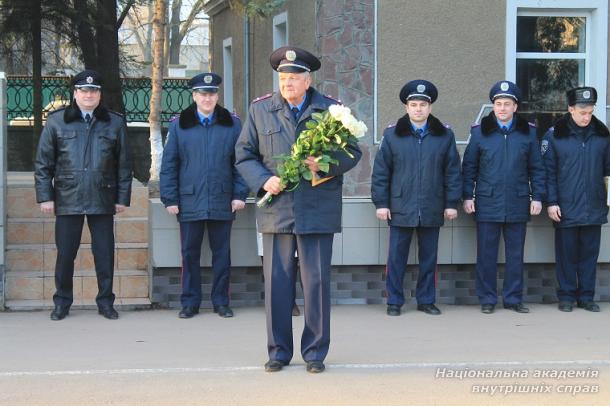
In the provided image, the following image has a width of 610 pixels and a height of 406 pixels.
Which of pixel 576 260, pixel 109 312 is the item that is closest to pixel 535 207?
pixel 576 260

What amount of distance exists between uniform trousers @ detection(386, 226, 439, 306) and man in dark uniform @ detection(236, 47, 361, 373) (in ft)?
8.25

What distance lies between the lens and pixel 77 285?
9.65 m

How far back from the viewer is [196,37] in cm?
5178

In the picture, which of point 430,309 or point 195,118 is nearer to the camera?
point 195,118

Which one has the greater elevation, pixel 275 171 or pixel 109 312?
pixel 275 171

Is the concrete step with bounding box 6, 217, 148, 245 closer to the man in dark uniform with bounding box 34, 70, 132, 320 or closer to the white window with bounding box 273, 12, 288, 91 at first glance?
the man in dark uniform with bounding box 34, 70, 132, 320

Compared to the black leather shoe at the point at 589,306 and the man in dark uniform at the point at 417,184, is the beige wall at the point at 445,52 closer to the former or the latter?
the man in dark uniform at the point at 417,184

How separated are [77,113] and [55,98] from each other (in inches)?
389

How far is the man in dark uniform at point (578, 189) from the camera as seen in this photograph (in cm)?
946

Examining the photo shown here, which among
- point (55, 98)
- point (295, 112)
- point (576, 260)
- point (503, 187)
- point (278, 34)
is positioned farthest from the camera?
point (55, 98)

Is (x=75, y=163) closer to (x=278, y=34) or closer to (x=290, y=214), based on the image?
(x=290, y=214)

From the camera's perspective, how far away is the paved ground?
642 centimetres

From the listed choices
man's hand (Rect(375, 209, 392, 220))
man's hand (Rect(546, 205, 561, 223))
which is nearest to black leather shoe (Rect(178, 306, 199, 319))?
man's hand (Rect(375, 209, 392, 220))

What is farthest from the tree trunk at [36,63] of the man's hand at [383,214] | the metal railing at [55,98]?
the man's hand at [383,214]
